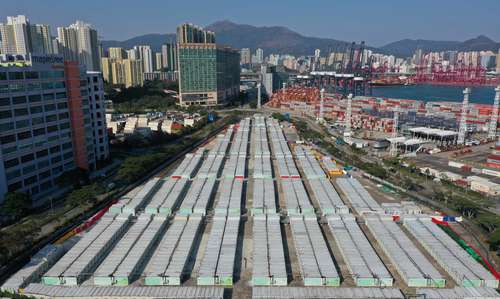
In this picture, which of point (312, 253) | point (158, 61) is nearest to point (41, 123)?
point (312, 253)

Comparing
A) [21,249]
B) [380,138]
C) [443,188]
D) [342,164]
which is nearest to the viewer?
[21,249]

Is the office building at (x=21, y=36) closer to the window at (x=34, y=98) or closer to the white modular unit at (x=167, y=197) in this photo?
the window at (x=34, y=98)

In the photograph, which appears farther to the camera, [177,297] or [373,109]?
[373,109]

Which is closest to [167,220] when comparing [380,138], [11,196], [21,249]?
[21,249]

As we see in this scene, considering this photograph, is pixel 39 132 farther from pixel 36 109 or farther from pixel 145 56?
pixel 145 56

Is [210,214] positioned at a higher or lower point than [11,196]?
lower

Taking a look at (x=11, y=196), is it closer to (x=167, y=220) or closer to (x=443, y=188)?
(x=167, y=220)
